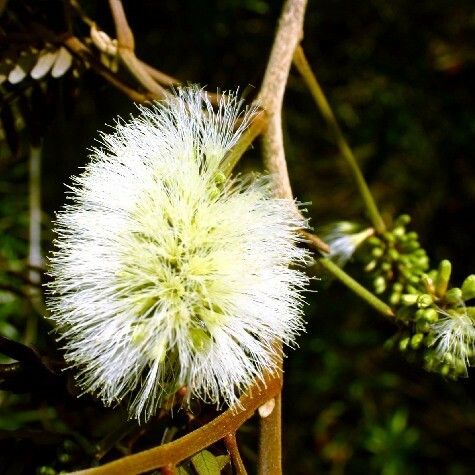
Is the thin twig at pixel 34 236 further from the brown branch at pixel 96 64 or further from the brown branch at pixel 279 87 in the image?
the brown branch at pixel 279 87

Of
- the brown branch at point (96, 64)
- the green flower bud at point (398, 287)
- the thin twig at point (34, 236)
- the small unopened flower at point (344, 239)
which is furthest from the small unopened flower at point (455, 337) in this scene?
the thin twig at point (34, 236)

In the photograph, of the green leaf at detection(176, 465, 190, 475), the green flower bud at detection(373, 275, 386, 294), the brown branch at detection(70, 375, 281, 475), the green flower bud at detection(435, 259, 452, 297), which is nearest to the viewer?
the brown branch at detection(70, 375, 281, 475)

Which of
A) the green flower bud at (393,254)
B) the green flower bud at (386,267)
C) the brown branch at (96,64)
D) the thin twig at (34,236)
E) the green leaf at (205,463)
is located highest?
the brown branch at (96,64)

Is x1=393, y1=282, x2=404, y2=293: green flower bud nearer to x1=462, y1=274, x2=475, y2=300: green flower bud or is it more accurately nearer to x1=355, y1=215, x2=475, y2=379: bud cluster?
x1=355, y1=215, x2=475, y2=379: bud cluster

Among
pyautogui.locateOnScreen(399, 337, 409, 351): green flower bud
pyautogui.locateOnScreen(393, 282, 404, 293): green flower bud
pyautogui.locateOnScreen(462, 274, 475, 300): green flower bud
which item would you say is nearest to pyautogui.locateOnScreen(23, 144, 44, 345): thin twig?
pyautogui.locateOnScreen(393, 282, 404, 293): green flower bud

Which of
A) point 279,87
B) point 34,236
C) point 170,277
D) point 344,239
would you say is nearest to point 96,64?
point 279,87

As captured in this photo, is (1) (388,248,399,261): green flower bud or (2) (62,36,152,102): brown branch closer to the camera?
(2) (62,36,152,102): brown branch
